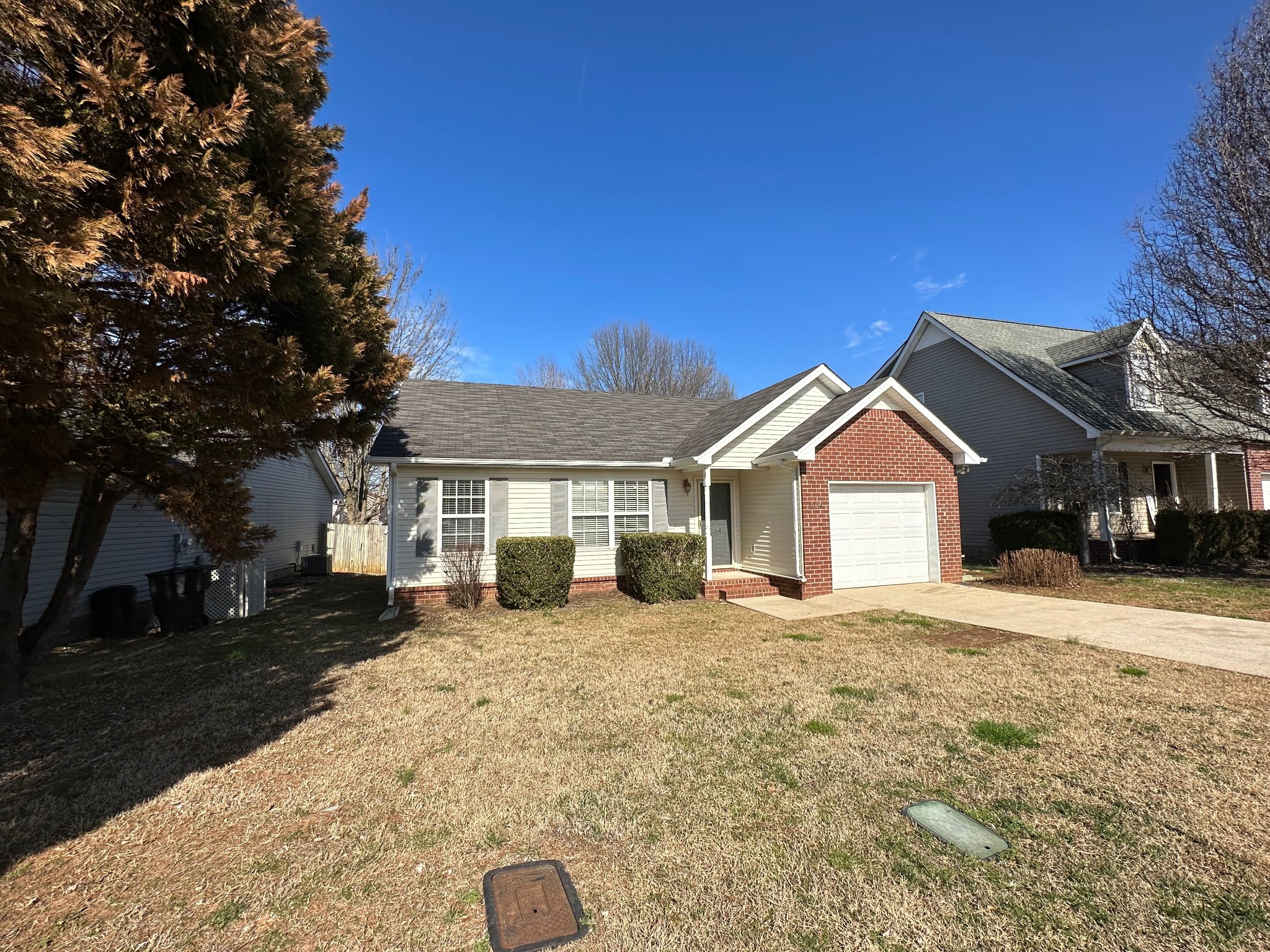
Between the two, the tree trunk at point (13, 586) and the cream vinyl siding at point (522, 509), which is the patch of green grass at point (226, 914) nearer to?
the tree trunk at point (13, 586)

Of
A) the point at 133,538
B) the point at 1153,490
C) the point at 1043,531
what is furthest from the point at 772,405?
the point at 1153,490

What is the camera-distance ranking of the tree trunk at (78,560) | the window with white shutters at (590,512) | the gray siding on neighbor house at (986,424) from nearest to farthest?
the tree trunk at (78,560) < the window with white shutters at (590,512) < the gray siding on neighbor house at (986,424)

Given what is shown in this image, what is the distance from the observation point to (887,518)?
12.3 meters

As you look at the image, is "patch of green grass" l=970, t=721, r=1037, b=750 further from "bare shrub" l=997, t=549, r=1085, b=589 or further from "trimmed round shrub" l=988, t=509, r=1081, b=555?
"trimmed round shrub" l=988, t=509, r=1081, b=555

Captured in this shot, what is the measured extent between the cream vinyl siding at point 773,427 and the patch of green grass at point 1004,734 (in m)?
7.80

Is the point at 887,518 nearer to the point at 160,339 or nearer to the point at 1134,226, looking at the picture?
the point at 1134,226

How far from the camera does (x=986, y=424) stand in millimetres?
18172

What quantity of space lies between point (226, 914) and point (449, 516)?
30.6 ft

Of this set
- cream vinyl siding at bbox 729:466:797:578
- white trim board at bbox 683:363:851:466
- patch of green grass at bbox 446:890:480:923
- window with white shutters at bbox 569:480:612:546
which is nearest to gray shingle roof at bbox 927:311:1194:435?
white trim board at bbox 683:363:851:466

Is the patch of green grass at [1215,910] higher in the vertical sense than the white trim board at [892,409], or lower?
lower

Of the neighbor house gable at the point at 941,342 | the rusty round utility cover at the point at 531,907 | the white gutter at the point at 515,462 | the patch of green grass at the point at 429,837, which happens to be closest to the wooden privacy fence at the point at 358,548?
the white gutter at the point at 515,462

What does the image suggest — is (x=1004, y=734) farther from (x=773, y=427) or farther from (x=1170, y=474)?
(x=1170, y=474)

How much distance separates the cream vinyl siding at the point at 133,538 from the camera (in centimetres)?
851

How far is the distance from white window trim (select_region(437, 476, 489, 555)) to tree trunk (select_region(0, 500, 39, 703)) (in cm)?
621
